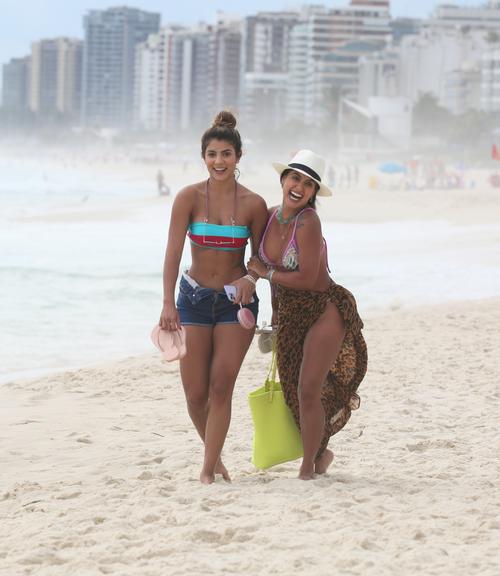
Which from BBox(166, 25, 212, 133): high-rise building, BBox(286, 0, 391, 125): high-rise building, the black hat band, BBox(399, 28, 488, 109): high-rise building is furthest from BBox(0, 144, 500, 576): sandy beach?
BBox(166, 25, 212, 133): high-rise building

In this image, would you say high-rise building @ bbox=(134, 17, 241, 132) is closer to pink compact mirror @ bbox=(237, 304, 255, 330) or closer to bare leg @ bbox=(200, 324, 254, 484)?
bare leg @ bbox=(200, 324, 254, 484)

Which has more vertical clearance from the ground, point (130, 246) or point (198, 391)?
point (198, 391)

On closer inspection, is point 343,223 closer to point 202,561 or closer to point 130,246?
point 130,246

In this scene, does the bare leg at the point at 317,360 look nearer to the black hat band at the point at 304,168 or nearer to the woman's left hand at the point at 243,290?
the woman's left hand at the point at 243,290

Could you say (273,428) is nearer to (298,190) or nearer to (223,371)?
(223,371)

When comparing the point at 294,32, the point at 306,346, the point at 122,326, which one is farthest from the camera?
the point at 294,32

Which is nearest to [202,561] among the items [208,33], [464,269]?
[464,269]

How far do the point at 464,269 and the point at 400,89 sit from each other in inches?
4423

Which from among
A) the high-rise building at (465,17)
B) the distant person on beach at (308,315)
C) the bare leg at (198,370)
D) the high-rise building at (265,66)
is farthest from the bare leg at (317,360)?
the high-rise building at (265,66)

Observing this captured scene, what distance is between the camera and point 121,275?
16.2 meters

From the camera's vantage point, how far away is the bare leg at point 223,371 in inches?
172

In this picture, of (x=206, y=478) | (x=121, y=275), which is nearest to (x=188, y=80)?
(x=121, y=275)

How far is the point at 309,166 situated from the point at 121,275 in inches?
474

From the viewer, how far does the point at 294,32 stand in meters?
156
